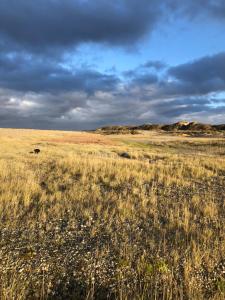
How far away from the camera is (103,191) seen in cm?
1020

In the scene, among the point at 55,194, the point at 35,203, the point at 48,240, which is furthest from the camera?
the point at 55,194

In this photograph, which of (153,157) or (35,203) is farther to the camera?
(153,157)

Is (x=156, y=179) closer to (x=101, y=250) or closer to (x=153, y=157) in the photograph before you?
(x=101, y=250)

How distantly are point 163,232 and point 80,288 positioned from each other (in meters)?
2.70

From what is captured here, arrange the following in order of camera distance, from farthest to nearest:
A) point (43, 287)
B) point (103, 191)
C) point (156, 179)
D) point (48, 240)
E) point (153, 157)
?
point (153, 157) < point (156, 179) < point (103, 191) < point (48, 240) < point (43, 287)

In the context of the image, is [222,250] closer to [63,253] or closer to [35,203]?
[63,253]

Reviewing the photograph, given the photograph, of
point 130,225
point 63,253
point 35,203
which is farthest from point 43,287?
point 35,203

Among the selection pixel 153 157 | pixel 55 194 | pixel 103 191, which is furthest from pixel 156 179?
pixel 153 157

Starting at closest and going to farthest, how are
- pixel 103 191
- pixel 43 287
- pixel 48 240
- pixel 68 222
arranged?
pixel 43 287 → pixel 48 240 → pixel 68 222 → pixel 103 191

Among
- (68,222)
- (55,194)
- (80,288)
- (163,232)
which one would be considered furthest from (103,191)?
(80,288)

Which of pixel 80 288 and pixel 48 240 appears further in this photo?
pixel 48 240

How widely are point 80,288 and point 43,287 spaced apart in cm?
54

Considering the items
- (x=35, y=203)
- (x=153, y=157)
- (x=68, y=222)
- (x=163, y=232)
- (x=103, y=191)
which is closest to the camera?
(x=163, y=232)

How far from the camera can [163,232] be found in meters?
6.26
